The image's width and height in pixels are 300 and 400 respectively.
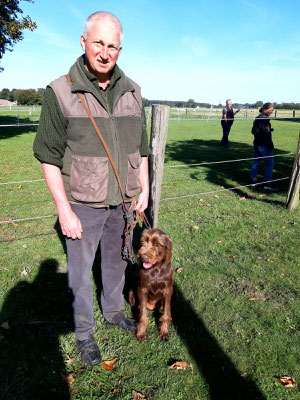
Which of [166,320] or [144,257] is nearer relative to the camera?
[144,257]

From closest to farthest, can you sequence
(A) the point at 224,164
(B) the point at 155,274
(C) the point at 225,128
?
(B) the point at 155,274, (A) the point at 224,164, (C) the point at 225,128

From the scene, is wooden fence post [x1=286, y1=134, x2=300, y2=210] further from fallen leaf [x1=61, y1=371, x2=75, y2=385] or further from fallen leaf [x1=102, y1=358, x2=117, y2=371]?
fallen leaf [x1=61, y1=371, x2=75, y2=385]

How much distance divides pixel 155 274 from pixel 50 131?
166 centimetres

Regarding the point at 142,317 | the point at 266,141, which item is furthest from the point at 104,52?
the point at 266,141

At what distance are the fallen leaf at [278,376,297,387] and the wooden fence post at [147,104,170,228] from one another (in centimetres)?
206

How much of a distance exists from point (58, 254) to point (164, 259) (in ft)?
6.86

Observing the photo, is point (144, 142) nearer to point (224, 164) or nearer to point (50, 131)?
point (50, 131)

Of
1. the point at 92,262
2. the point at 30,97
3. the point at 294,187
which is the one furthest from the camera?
the point at 30,97

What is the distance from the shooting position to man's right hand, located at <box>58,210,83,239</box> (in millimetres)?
2146

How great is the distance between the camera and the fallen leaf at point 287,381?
2425mm

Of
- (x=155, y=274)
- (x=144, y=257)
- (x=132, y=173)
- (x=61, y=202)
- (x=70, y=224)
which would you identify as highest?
(x=132, y=173)

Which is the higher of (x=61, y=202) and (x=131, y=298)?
(x=61, y=202)

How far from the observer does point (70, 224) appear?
2.17 metres

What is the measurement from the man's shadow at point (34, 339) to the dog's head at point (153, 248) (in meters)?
1.08
